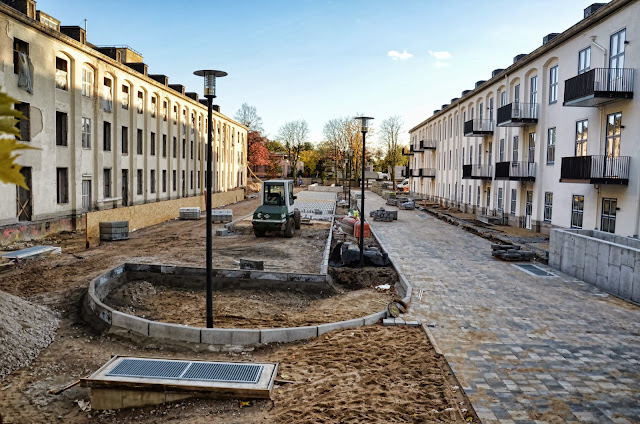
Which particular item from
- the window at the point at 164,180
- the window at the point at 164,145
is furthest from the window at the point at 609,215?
the window at the point at 164,145

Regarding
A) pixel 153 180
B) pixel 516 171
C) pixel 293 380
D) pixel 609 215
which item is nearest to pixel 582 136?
pixel 609 215

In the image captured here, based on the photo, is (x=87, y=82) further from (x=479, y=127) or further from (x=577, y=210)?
(x=479, y=127)

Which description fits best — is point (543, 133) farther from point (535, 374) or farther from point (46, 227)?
point (46, 227)

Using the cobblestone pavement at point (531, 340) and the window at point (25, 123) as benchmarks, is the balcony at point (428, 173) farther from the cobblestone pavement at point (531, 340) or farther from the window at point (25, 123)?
the window at point (25, 123)

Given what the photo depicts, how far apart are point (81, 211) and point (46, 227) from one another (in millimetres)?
3161

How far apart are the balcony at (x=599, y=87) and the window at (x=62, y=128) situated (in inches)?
901

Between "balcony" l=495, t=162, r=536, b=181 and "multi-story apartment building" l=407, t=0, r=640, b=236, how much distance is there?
58 millimetres

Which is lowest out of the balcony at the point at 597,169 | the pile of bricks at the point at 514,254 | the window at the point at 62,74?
the pile of bricks at the point at 514,254

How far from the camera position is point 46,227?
21.3 m

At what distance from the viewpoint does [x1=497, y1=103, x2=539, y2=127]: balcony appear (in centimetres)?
2569

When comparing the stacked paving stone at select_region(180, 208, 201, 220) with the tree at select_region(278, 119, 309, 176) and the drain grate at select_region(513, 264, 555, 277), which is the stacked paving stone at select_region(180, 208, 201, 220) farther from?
the tree at select_region(278, 119, 309, 176)

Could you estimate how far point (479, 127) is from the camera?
3441 centimetres

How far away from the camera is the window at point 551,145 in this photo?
78.2 ft

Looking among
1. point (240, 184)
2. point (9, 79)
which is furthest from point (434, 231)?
point (240, 184)
